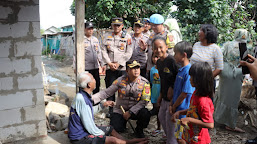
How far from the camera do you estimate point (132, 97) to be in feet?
11.9

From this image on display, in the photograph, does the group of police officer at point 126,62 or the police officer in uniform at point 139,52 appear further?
the police officer in uniform at point 139,52

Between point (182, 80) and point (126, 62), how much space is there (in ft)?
3.86

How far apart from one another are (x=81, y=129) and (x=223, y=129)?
284 cm

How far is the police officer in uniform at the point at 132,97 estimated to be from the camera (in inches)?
138

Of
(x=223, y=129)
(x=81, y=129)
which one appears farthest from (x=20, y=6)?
(x=223, y=129)

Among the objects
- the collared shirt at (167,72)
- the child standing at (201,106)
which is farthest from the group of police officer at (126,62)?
the child standing at (201,106)

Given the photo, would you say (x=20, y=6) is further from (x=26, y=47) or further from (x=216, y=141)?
(x=216, y=141)

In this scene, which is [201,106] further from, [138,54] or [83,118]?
[138,54]

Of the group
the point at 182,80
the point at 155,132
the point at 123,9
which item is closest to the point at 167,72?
the point at 182,80

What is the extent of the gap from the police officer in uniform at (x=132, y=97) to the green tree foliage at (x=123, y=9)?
22.4ft

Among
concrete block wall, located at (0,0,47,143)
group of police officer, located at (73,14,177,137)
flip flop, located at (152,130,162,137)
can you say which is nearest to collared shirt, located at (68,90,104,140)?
group of police officer, located at (73,14,177,137)

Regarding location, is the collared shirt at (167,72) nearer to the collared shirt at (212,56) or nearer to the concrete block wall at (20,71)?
the collared shirt at (212,56)

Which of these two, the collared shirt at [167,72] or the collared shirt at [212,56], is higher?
the collared shirt at [212,56]

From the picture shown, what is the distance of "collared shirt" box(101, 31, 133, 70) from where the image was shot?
4.82 metres
